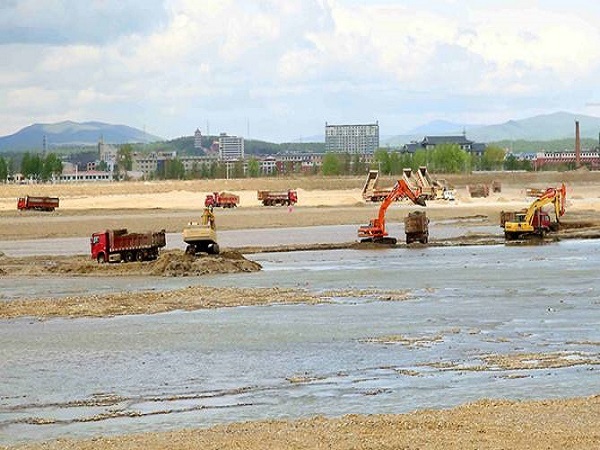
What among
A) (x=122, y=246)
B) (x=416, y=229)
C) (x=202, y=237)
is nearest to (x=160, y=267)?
(x=202, y=237)

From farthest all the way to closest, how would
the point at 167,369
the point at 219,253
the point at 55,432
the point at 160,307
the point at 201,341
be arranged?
the point at 219,253, the point at 160,307, the point at 201,341, the point at 167,369, the point at 55,432

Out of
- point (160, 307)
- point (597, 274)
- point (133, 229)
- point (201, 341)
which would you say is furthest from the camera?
point (133, 229)

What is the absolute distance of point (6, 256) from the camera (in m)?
62.5

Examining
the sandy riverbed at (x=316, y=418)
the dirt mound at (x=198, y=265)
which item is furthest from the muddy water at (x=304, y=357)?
the dirt mound at (x=198, y=265)

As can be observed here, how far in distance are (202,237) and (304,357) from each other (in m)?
26.4

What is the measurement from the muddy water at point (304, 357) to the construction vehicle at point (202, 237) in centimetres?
784

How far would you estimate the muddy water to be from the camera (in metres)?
21.4

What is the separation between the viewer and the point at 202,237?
53.7 meters

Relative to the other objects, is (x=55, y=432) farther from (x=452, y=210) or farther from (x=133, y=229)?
(x=452, y=210)

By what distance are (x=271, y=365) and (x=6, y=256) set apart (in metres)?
38.3

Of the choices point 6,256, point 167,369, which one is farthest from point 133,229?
point 167,369

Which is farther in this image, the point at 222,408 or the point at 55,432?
the point at 222,408

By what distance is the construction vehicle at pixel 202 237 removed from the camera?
53.4 meters

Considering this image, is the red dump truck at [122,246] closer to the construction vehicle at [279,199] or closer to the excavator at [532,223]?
→ the excavator at [532,223]
